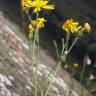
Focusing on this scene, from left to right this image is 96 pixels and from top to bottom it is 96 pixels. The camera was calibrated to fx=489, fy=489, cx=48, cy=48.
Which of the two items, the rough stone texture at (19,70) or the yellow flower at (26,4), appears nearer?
the yellow flower at (26,4)

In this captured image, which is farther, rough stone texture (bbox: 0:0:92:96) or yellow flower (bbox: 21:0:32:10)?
rough stone texture (bbox: 0:0:92:96)

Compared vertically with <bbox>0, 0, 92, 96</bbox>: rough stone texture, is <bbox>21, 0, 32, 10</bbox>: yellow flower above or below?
above

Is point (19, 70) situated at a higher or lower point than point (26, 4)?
lower

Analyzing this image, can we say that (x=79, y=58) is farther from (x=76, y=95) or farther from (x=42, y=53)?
(x=76, y=95)

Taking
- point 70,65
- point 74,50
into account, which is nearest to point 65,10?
point 74,50

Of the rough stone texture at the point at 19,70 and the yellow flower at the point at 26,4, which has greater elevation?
the yellow flower at the point at 26,4

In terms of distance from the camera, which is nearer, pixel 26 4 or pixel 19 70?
pixel 26 4

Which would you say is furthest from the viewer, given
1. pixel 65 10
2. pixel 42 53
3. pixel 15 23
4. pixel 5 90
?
pixel 65 10

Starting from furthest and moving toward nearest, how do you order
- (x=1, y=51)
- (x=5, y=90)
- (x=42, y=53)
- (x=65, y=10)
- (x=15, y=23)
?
(x=65, y=10) → (x=15, y=23) → (x=42, y=53) → (x=1, y=51) → (x=5, y=90)
